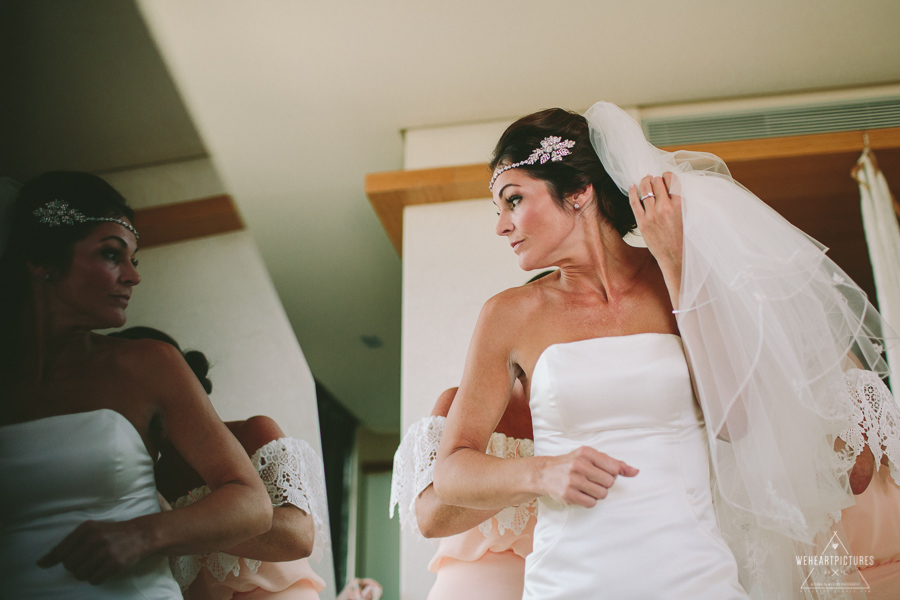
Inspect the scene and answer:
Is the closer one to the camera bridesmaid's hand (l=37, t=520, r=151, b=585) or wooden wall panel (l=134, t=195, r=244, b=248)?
bridesmaid's hand (l=37, t=520, r=151, b=585)

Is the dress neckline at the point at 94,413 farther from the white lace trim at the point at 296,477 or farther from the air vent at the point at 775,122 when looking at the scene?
the air vent at the point at 775,122

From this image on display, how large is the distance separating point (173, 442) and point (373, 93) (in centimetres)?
132

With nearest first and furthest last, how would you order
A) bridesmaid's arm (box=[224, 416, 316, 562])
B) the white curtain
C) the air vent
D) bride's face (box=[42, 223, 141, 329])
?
bride's face (box=[42, 223, 141, 329]), bridesmaid's arm (box=[224, 416, 316, 562]), the white curtain, the air vent

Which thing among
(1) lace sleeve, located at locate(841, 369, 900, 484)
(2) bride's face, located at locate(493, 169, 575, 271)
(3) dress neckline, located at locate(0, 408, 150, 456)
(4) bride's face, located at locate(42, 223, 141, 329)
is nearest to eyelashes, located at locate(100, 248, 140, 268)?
(4) bride's face, located at locate(42, 223, 141, 329)

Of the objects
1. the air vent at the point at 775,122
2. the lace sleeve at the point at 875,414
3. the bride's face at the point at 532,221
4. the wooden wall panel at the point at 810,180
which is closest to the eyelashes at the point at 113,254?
the bride's face at the point at 532,221

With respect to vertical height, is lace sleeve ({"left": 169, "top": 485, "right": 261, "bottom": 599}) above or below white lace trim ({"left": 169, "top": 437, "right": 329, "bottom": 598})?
below

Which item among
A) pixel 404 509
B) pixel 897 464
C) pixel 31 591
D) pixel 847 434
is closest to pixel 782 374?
pixel 847 434

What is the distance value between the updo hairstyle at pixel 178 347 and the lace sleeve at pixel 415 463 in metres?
0.43

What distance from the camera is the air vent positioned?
1947 mm

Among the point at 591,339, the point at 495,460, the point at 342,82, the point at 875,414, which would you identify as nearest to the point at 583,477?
the point at 495,460

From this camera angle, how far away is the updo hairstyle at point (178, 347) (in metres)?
0.63

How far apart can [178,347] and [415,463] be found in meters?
0.57

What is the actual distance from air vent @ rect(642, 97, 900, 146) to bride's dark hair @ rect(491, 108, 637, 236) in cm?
89

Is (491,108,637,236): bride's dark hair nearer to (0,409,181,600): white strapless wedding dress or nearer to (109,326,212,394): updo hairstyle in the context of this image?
(109,326,212,394): updo hairstyle
